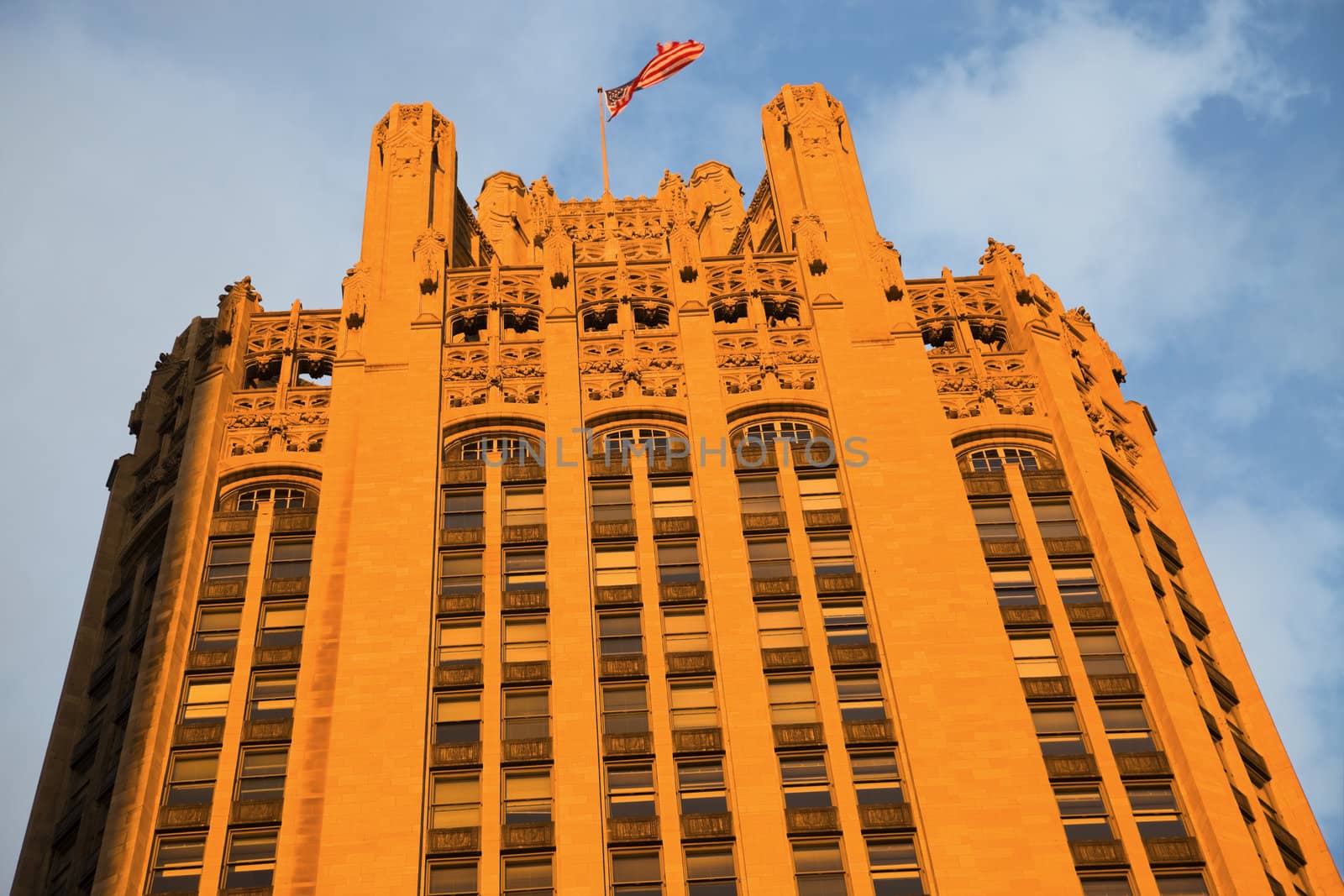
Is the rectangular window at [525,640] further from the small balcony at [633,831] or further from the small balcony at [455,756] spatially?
the small balcony at [633,831]

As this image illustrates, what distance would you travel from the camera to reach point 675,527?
64.9 meters

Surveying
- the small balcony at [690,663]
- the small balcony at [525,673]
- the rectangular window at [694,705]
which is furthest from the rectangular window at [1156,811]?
the small balcony at [525,673]

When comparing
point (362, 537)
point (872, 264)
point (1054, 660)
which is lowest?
point (1054, 660)

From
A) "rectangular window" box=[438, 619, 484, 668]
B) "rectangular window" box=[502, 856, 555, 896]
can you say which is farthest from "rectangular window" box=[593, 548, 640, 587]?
"rectangular window" box=[502, 856, 555, 896]

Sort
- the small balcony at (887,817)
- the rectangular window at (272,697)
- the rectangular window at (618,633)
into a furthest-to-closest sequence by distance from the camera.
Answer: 1. the rectangular window at (618,633)
2. the rectangular window at (272,697)
3. the small balcony at (887,817)

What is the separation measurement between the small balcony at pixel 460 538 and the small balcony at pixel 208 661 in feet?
25.6

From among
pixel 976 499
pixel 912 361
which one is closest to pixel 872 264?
pixel 912 361

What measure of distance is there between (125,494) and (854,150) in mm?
34107

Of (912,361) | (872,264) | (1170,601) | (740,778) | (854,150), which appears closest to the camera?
(740,778)

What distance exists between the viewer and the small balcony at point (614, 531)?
64.7m

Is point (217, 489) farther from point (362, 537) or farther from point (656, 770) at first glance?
point (656, 770)

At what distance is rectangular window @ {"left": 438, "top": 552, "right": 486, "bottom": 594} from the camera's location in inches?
2486

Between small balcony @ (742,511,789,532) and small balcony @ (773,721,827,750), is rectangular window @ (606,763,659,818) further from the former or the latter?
small balcony @ (742,511,789,532)

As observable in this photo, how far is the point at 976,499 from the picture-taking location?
219 ft
